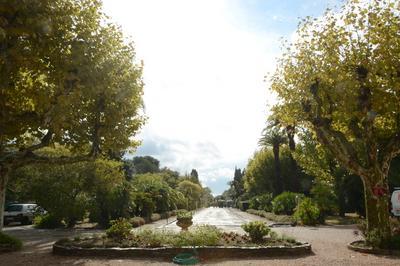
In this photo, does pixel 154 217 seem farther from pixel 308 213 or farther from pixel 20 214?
pixel 308 213

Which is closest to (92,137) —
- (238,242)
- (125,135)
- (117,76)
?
(125,135)

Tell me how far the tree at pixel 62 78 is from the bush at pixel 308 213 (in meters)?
16.1

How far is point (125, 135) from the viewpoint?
1902cm

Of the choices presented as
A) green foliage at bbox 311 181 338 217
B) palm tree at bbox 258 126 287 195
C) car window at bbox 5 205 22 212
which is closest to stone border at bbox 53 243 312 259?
green foliage at bbox 311 181 338 217

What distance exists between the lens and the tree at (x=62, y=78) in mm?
12688

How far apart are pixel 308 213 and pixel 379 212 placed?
14.3m

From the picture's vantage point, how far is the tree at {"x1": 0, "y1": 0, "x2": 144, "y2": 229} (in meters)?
12.7

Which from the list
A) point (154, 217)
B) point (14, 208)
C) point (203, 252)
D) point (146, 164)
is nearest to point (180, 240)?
point (203, 252)

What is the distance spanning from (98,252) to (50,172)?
47.2 feet

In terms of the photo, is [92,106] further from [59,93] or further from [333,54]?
[333,54]

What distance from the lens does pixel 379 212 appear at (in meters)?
16.1

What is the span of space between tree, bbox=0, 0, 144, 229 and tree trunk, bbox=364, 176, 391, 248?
10081 millimetres

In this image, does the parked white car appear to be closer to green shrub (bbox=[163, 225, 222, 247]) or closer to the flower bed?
the flower bed

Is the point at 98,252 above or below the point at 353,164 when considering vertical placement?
below
